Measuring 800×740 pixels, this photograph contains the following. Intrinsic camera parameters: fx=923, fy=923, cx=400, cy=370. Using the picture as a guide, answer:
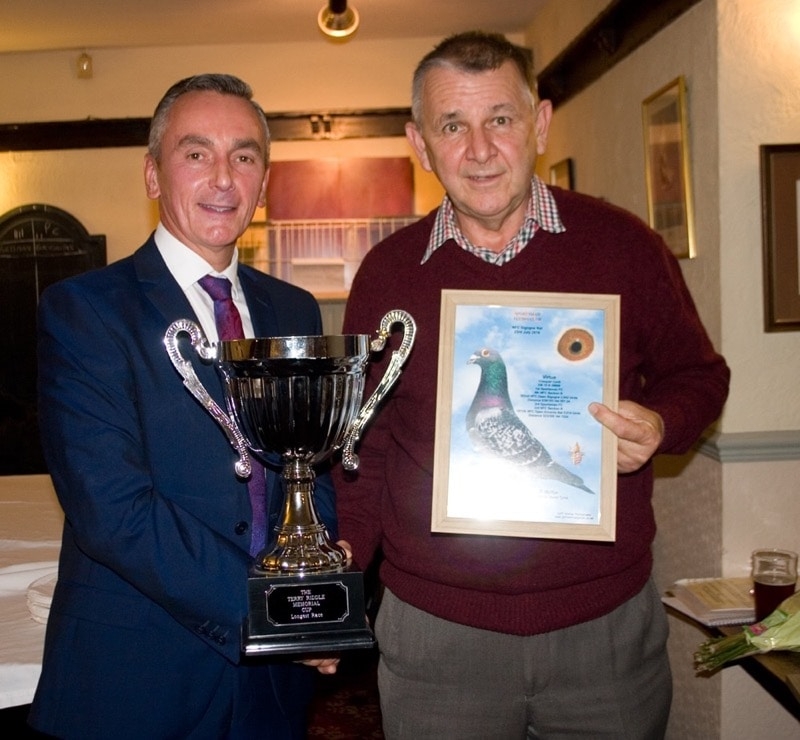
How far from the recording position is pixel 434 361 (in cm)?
167

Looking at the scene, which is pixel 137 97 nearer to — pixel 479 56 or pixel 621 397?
pixel 479 56

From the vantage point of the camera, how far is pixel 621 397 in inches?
65.7

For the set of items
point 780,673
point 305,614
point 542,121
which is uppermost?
point 542,121

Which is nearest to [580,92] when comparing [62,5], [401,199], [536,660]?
[401,199]

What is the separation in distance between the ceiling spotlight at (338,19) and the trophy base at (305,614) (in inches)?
150

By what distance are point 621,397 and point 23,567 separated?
1653mm

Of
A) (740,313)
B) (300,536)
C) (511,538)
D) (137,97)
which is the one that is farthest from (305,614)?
(137,97)

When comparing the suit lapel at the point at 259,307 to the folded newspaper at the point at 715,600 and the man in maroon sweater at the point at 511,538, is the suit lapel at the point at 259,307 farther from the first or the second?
the folded newspaper at the point at 715,600

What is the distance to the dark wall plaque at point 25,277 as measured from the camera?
21.1ft

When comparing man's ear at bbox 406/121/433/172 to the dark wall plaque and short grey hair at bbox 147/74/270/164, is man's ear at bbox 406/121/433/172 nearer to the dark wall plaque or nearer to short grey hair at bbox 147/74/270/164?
short grey hair at bbox 147/74/270/164

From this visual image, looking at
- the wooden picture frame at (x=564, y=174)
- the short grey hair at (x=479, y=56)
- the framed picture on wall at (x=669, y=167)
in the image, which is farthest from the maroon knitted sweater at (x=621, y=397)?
the wooden picture frame at (x=564, y=174)

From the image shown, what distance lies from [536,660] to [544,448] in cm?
39

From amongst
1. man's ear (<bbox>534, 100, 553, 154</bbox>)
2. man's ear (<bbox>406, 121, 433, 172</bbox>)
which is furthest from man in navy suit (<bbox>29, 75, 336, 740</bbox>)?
man's ear (<bbox>534, 100, 553, 154</bbox>)

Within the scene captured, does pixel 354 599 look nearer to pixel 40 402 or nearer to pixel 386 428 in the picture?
pixel 386 428
